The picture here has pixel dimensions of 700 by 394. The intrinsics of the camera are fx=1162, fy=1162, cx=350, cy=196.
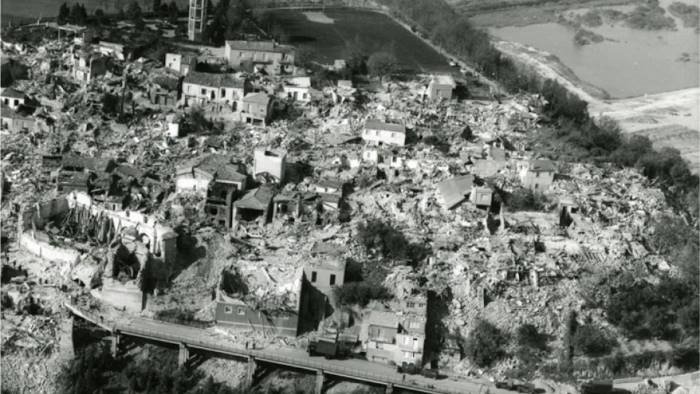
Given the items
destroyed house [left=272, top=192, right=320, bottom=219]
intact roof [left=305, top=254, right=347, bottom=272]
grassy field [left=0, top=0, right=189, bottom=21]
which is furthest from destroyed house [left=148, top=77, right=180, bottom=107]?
grassy field [left=0, top=0, right=189, bottom=21]

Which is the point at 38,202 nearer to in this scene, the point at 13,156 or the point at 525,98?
the point at 13,156

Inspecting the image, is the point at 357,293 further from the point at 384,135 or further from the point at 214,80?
the point at 214,80

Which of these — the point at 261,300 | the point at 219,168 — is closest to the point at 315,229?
the point at 261,300

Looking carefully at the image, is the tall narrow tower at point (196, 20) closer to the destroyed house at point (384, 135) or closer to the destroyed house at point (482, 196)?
the destroyed house at point (384, 135)

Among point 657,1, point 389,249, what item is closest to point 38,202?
point 389,249

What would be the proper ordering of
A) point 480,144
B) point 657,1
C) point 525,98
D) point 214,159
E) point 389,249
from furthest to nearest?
1. point 657,1
2. point 525,98
3. point 480,144
4. point 214,159
5. point 389,249

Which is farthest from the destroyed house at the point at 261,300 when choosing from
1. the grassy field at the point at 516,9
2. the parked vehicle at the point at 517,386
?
the grassy field at the point at 516,9

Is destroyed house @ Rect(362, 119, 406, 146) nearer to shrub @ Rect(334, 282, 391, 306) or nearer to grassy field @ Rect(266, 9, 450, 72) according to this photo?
shrub @ Rect(334, 282, 391, 306)
